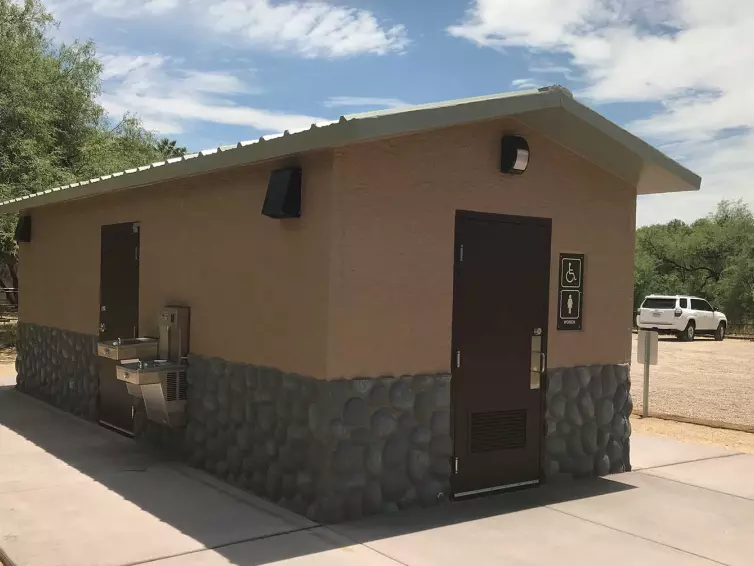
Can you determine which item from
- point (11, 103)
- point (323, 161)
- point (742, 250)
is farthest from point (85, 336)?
point (742, 250)

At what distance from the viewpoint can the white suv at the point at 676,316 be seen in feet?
85.5

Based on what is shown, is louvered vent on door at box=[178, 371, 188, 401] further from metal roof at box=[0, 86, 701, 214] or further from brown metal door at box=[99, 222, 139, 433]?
metal roof at box=[0, 86, 701, 214]

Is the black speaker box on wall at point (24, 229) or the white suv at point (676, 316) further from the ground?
the black speaker box on wall at point (24, 229)

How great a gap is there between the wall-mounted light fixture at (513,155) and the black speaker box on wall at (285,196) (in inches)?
68.4

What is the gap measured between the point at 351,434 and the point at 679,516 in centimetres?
259

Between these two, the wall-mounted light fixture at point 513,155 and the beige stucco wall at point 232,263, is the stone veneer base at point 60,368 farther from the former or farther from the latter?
the wall-mounted light fixture at point 513,155

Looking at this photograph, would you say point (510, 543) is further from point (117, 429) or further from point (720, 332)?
point (720, 332)

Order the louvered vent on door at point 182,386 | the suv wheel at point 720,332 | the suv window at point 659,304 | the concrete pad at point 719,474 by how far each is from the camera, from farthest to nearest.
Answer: the suv wheel at point 720,332, the suv window at point 659,304, the louvered vent on door at point 182,386, the concrete pad at point 719,474

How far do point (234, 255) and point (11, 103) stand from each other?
494 inches

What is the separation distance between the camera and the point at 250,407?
5875mm

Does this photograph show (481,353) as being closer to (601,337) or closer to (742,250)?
(601,337)

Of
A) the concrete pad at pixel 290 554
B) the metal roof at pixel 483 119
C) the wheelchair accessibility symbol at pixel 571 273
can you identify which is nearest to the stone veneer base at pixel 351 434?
the concrete pad at pixel 290 554

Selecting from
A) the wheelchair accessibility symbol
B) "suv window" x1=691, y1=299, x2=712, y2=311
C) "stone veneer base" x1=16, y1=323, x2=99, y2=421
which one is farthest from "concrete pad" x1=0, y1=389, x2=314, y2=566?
"suv window" x1=691, y1=299, x2=712, y2=311

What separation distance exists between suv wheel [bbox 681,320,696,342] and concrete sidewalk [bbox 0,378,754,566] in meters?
21.0
